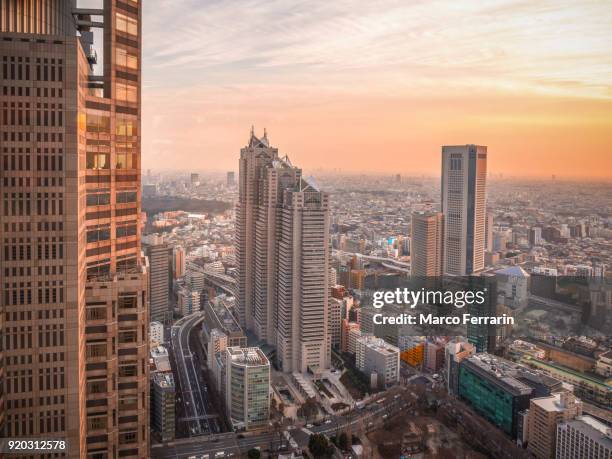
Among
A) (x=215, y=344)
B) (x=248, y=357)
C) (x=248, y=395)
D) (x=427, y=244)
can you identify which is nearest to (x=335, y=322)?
(x=215, y=344)

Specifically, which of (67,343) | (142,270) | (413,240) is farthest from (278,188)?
(67,343)

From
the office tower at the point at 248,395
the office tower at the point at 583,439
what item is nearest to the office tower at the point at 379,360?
the office tower at the point at 248,395

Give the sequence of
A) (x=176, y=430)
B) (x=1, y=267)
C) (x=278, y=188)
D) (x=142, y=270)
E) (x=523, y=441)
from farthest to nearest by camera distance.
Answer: (x=278, y=188)
(x=176, y=430)
(x=523, y=441)
(x=142, y=270)
(x=1, y=267)

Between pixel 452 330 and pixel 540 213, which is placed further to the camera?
pixel 540 213

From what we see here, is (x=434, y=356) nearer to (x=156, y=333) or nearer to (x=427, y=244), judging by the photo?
(x=427, y=244)

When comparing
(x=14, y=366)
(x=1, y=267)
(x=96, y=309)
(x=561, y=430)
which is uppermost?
(x=1, y=267)

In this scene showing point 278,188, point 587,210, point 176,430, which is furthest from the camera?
point 278,188

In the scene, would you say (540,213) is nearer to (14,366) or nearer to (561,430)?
(561,430)

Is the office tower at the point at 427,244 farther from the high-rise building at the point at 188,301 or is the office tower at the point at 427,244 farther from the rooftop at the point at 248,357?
the rooftop at the point at 248,357
